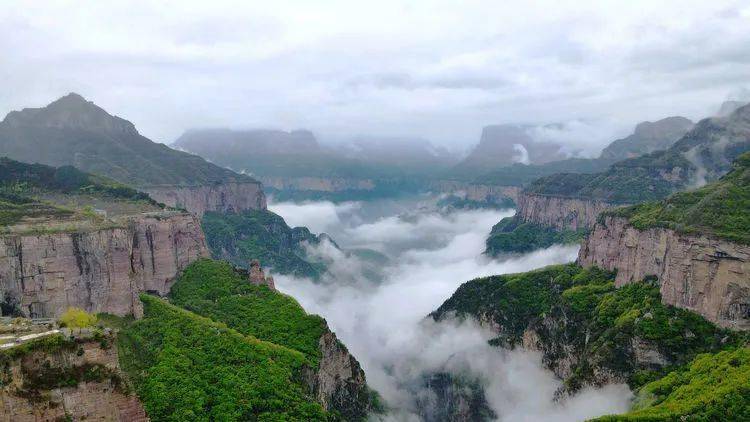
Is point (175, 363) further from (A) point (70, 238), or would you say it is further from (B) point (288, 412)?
(A) point (70, 238)

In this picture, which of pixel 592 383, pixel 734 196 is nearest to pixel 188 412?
pixel 592 383

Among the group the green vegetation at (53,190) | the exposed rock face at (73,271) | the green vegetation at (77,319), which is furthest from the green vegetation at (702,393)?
the green vegetation at (53,190)

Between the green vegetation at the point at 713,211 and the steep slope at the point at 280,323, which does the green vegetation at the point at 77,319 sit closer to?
the steep slope at the point at 280,323

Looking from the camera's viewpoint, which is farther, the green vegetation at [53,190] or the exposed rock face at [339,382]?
the green vegetation at [53,190]

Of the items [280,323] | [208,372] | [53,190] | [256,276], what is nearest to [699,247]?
[280,323]

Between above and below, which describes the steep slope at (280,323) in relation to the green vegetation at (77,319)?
below

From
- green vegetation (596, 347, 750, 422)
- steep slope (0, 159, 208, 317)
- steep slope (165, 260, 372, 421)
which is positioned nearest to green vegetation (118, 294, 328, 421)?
steep slope (165, 260, 372, 421)

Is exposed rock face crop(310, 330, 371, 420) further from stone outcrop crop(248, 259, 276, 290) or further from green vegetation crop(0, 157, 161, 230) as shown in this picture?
green vegetation crop(0, 157, 161, 230)

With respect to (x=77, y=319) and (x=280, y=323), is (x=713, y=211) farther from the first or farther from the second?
(x=77, y=319)
